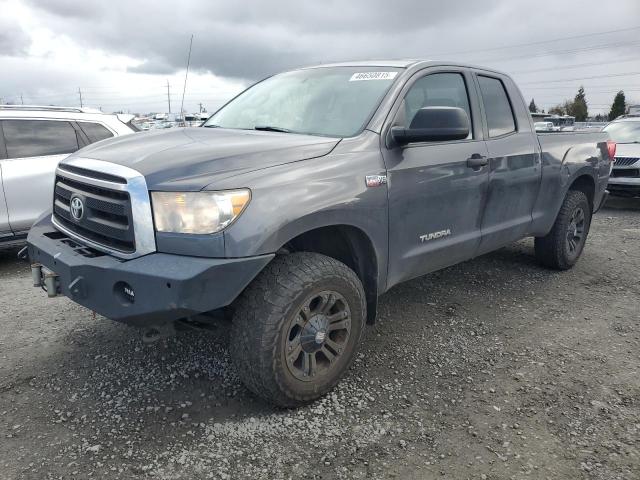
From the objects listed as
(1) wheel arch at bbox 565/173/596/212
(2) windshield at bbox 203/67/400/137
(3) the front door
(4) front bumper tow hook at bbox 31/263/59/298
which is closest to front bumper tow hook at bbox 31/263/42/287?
(4) front bumper tow hook at bbox 31/263/59/298

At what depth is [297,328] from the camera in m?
2.74

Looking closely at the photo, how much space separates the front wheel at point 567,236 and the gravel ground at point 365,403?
2.82 ft

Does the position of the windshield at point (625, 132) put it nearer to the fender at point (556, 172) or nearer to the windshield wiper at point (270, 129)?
the fender at point (556, 172)

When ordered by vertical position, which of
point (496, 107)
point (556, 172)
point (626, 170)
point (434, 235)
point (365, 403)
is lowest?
point (365, 403)

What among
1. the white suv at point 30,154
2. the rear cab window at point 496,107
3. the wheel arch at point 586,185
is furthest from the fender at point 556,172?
the white suv at point 30,154

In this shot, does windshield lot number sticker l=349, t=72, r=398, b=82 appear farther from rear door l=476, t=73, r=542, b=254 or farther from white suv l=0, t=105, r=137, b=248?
white suv l=0, t=105, r=137, b=248

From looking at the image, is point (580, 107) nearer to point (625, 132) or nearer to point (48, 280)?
point (625, 132)

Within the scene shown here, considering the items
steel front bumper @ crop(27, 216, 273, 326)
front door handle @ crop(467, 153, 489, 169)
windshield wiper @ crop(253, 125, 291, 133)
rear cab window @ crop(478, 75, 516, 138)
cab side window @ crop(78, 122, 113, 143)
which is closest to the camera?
steel front bumper @ crop(27, 216, 273, 326)

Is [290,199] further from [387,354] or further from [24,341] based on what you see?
[24,341]

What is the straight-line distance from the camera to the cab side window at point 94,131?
594 cm

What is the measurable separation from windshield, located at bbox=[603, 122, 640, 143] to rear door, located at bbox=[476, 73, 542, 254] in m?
7.22

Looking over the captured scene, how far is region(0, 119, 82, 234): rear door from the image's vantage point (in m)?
5.33

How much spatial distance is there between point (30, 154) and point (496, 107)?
4.65 meters

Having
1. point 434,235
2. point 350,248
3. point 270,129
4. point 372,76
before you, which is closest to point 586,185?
point 434,235
